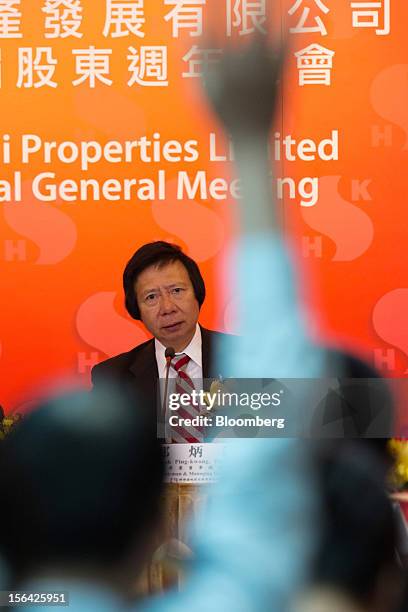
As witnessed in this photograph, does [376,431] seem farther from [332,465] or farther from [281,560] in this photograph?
[281,560]

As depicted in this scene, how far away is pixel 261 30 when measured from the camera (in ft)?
9.32

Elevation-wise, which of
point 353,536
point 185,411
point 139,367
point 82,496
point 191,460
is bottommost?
point 353,536

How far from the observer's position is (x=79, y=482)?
288cm

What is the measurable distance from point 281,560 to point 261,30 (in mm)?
1583

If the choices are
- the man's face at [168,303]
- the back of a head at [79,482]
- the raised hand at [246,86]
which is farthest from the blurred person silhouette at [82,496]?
the raised hand at [246,86]

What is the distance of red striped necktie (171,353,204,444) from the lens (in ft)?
9.47

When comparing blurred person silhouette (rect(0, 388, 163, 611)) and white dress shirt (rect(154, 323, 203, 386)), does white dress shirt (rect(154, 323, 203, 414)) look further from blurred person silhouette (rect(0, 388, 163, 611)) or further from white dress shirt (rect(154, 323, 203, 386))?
blurred person silhouette (rect(0, 388, 163, 611))

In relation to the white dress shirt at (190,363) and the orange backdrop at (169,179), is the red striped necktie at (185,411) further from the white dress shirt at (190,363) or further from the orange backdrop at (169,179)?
the orange backdrop at (169,179)

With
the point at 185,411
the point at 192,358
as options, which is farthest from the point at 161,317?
A: the point at 185,411

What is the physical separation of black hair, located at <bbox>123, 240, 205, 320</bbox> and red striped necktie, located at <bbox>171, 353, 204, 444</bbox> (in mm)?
181

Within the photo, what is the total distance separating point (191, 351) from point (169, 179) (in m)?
0.52

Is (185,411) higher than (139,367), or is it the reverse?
(139,367)

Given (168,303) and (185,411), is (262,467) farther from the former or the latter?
(168,303)

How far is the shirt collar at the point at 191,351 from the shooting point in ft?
9.45
